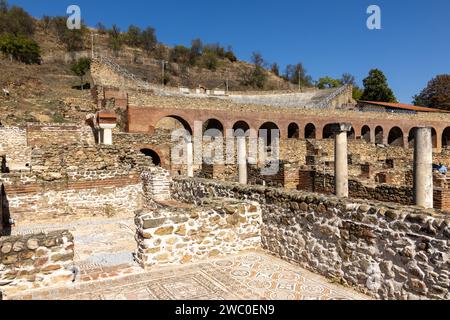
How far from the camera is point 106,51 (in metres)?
55.3

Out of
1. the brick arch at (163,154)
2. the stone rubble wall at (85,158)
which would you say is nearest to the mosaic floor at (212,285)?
the stone rubble wall at (85,158)

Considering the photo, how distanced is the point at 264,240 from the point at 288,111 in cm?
2717

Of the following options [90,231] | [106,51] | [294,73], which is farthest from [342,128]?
[294,73]

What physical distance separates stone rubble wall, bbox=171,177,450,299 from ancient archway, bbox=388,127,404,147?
39.1 m

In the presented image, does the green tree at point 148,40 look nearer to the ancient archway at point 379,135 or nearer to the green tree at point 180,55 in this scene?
the green tree at point 180,55

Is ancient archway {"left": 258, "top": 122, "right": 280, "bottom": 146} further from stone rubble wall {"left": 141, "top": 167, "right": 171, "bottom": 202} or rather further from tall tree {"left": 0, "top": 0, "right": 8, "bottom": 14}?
tall tree {"left": 0, "top": 0, "right": 8, "bottom": 14}

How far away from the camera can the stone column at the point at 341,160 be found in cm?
774

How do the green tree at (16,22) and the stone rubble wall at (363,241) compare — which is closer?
the stone rubble wall at (363,241)

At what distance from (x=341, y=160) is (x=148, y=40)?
2418 inches

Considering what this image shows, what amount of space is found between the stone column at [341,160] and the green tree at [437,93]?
194ft

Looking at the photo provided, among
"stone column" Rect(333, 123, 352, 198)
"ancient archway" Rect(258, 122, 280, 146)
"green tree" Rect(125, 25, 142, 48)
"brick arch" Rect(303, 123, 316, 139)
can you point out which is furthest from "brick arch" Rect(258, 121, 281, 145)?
"green tree" Rect(125, 25, 142, 48)

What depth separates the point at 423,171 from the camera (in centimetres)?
599

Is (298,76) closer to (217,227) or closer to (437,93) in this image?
(437,93)

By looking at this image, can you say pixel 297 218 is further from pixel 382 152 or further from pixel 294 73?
pixel 294 73
